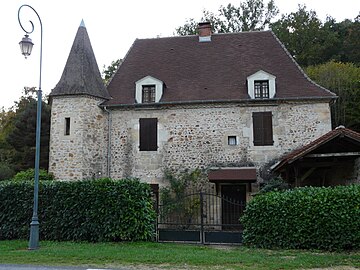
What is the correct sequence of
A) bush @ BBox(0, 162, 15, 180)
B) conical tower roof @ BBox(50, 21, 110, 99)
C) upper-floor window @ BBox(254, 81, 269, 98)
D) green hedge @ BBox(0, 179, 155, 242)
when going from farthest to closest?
bush @ BBox(0, 162, 15, 180)
conical tower roof @ BBox(50, 21, 110, 99)
upper-floor window @ BBox(254, 81, 269, 98)
green hedge @ BBox(0, 179, 155, 242)

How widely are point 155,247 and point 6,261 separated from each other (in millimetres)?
3796

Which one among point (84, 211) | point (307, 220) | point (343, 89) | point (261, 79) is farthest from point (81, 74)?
point (343, 89)

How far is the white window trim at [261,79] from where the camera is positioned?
16125 mm

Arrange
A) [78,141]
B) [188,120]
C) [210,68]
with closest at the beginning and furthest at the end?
[78,141] < [188,120] < [210,68]

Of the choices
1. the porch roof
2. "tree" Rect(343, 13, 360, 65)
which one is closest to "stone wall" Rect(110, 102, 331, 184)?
the porch roof

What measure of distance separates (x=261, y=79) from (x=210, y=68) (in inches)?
121

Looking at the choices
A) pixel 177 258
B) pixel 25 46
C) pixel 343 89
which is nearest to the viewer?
pixel 177 258

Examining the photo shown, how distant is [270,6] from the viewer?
3159cm

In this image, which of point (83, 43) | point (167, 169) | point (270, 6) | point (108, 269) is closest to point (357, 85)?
point (270, 6)

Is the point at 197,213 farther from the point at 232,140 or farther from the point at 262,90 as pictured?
the point at 262,90

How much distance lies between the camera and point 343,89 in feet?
84.6

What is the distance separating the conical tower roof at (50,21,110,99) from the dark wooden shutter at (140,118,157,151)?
→ 94.7 inches

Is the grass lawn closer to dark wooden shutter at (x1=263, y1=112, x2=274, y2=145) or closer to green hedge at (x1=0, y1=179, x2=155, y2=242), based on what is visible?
green hedge at (x1=0, y1=179, x2=155, y2=242)

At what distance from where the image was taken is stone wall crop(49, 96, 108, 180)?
51.9ft
